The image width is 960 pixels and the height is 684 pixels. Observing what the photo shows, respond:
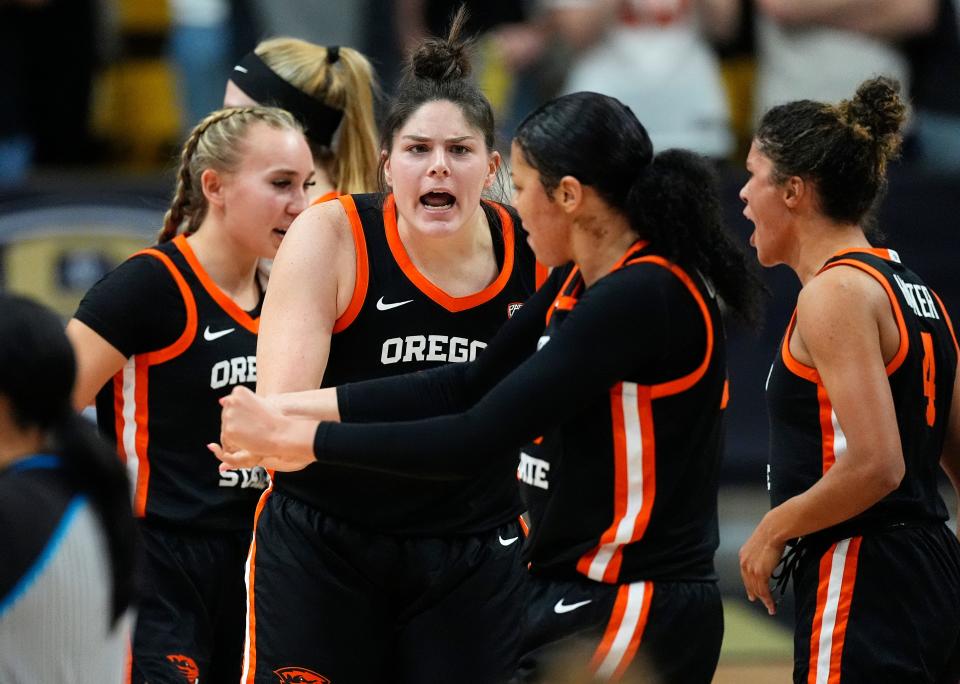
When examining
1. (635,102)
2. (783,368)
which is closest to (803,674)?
(783,368)

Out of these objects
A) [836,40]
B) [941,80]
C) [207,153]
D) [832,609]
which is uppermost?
[836,40]

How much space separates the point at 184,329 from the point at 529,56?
407cm

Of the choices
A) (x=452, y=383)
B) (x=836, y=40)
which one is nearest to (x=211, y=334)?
(x=452, y=383)

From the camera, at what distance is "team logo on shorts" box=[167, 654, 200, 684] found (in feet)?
13.6

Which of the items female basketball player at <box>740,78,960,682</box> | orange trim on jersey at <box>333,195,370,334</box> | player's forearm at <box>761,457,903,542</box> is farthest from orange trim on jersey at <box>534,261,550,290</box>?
player's forearm at <box>761,457,903,542</box>

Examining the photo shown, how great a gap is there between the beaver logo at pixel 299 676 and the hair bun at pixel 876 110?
1.87 m

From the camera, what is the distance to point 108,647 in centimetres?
262

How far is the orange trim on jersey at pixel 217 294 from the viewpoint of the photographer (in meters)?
4.32

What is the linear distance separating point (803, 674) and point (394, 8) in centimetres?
510

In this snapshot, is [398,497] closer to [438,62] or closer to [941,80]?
[438,62]

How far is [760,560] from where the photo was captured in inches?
144

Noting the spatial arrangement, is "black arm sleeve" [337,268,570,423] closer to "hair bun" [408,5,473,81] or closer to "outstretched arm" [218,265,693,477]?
"outstretched arm" [218,265,693,477]

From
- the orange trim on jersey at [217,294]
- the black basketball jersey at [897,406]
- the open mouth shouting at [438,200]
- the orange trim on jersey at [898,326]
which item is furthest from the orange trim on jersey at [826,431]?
the orange trim on jersey at [217,294]

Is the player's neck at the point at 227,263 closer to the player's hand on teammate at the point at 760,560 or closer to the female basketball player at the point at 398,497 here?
the female basketball player at the point at 398,497
